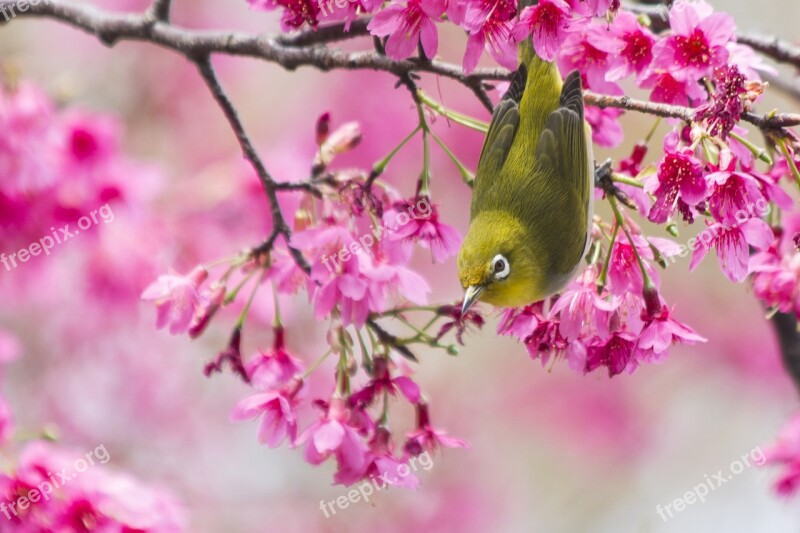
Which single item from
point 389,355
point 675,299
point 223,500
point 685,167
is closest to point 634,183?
point 685,167

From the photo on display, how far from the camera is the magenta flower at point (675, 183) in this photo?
1.18 meters

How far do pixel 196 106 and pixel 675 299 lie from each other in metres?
3.11

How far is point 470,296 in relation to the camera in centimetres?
145

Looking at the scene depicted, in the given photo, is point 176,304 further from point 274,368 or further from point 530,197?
point 530,197

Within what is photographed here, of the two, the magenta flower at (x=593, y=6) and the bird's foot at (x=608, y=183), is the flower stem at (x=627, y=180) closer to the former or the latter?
the bird's foot at (x=608, y=183)

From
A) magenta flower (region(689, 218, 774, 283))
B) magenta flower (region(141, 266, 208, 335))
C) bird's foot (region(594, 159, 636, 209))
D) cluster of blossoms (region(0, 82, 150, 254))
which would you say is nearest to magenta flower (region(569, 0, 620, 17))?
bird's foot (region(594, 159, 636, 209))

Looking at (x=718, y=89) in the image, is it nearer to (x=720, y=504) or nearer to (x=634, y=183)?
(x=634, y=183)

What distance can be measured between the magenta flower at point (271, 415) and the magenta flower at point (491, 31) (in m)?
0.66

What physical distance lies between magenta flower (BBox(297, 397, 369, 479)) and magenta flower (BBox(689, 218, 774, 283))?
2.01ft

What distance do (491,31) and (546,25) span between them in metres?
0.09

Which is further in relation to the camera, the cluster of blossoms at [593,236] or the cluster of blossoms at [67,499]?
the cluster of blossoms at [67,499]

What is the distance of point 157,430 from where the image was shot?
444cm

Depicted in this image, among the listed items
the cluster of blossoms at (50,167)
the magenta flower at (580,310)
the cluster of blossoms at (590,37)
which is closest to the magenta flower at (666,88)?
the cluster of blossoms at (590,37)
